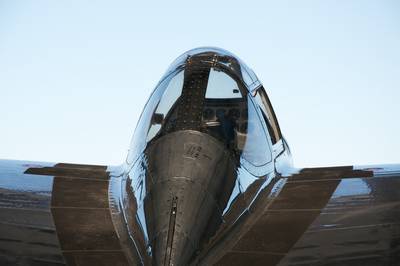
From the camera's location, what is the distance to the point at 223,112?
8.48 meters

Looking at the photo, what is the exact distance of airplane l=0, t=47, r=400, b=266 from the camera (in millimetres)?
5852

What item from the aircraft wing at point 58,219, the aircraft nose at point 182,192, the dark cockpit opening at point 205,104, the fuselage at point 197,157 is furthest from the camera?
the dark cockpit opening at point 205,104

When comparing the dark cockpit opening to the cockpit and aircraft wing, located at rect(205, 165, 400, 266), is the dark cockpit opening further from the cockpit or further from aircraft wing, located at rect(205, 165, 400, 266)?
aircraft wing, located at rect(205, 165, 400, 266)

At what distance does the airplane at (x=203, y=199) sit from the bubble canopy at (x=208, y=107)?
25mm

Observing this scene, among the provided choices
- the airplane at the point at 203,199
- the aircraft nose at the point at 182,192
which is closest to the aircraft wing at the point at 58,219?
the airplane at the point at 203,199

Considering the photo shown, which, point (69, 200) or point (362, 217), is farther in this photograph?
point (69, 200)

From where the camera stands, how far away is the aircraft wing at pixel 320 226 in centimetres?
572

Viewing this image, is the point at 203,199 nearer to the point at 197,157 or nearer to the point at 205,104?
the point at 197,157

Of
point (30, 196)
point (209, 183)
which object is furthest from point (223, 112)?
point (30, 196)

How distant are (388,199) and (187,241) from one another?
314 cm

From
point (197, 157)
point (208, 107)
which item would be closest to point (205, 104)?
point (208, 107)

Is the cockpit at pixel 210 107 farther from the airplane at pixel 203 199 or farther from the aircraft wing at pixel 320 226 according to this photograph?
the aircraft wing at pixel 320 226

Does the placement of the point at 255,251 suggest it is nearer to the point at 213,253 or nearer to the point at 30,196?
the point at 213,253

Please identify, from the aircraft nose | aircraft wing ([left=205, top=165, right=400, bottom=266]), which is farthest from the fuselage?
aircraft wing ([left=205, top=165, right=400, bottom=266])
